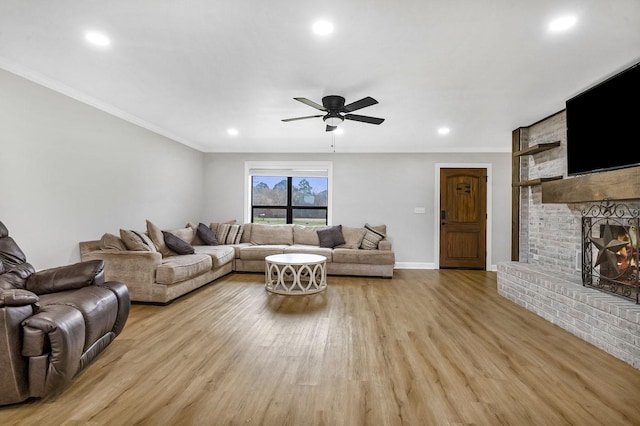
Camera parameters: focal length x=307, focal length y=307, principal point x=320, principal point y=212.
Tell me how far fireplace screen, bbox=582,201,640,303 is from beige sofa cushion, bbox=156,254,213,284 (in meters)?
4.54

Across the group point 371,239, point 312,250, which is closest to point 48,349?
point 312,250

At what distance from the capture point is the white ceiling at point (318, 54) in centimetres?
204

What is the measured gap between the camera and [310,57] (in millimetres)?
2672

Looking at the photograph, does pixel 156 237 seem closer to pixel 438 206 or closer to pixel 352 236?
pixel 352 236

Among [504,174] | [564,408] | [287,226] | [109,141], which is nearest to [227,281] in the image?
[287,226]

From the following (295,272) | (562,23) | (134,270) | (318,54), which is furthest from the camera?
(295,272)

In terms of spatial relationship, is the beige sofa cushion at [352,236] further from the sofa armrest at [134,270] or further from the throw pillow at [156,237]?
the sofa armrest at [134,270]

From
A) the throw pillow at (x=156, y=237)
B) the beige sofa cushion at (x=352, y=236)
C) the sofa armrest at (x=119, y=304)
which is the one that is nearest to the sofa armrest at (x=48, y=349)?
the sofa armrest at (x=119, y=304)

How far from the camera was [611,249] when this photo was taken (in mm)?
2932

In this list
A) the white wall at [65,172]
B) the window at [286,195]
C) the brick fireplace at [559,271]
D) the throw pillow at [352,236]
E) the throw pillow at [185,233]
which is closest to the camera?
the brick fireplace at [559,271]

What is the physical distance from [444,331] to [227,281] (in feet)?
11.3

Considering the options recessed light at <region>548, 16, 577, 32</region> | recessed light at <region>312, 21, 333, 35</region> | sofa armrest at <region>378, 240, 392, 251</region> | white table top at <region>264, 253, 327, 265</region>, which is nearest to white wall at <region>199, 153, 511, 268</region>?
sofa armrest at <region>378, 240, 392, 251</region>

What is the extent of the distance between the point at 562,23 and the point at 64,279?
414 centimetres

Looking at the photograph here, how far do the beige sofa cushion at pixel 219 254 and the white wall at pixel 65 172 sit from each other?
1.04m
